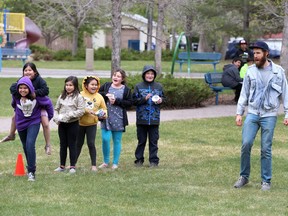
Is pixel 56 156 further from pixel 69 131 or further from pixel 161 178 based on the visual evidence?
pixel 161 178

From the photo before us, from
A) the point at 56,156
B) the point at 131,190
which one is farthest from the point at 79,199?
the point at 56,156

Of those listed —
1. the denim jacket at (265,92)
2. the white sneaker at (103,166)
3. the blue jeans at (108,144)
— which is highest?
the denim jacket at (265,92)

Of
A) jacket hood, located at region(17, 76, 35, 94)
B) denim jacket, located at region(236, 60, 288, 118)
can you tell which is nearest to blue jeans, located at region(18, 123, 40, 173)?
jacket hood, located at region(17, 76, 35, 94)

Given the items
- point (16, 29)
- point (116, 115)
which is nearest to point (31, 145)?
point (116, 115)

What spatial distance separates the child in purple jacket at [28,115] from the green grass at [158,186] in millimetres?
328

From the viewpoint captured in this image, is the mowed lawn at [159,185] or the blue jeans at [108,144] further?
the blue jeans at [108,144]

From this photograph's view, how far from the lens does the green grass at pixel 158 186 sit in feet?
25.5

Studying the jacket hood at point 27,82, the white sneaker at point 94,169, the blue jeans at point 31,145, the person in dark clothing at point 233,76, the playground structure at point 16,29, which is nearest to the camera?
the jacket hood at point 27,82

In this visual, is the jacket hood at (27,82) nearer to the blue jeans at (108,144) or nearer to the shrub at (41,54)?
the blue jeans at (108,144)

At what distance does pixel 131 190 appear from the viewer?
8828mm

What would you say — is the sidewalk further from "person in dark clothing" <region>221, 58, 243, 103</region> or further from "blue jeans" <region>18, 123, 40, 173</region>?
"blue jeans" <region>18, 123, 40, 173</region>

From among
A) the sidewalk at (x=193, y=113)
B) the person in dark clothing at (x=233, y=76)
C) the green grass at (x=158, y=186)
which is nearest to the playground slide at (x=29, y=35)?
the sidewalk at (x=193, y=113)

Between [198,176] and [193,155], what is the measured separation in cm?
195

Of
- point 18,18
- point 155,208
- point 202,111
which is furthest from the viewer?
point 18,18
